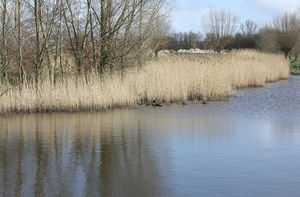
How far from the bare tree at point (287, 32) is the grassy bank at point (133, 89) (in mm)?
12595

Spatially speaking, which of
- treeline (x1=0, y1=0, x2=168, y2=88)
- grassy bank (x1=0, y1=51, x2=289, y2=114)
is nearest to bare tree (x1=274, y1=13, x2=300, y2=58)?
grassy bank (x1=0, y1=51, x2=289, y2=114)

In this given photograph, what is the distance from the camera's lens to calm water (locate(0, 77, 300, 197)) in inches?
181

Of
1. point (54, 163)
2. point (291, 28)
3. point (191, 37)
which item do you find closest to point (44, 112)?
point (54, 163)

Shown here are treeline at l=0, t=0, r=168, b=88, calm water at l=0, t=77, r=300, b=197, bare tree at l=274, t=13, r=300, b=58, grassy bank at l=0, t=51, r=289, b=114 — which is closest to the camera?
calm water at l=0, t=77, r=300, b=197

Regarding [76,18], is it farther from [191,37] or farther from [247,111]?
[191,37]

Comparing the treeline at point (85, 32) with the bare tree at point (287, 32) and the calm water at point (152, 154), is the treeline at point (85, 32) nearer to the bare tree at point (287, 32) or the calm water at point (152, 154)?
the calm water at point (152, 154)

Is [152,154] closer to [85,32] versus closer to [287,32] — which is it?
[85,32]

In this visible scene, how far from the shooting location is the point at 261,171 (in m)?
5.16

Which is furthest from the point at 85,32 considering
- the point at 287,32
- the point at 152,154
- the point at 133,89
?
the point at 287,32

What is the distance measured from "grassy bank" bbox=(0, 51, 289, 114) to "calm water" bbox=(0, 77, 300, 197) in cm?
56

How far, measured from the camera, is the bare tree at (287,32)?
27.8 metres

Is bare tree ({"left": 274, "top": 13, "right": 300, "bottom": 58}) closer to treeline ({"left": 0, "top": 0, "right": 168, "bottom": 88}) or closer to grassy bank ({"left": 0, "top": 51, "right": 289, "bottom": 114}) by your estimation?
grassy bank ({"left": 0, "top": 51, "right": 289, "bottom": 114})

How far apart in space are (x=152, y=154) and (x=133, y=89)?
6.00 m

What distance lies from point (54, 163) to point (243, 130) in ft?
12.4
